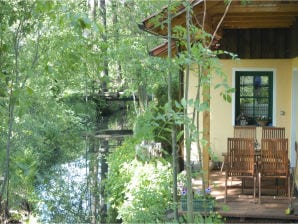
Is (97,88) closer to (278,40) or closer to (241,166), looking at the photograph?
(278,40)

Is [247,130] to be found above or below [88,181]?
above

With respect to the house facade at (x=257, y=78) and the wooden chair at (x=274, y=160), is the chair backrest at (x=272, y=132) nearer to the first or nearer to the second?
the house facade at (x=257, y=78)

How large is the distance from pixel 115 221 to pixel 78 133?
407 inches

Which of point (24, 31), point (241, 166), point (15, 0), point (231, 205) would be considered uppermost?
point (15, 0)

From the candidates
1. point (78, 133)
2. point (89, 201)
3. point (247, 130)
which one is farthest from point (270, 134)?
point (78, 133)

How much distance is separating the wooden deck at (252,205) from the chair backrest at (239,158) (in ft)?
1.13

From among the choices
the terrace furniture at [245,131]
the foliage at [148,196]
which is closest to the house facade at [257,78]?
the terrace furniture at [245,131]

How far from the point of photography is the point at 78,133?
768 inches

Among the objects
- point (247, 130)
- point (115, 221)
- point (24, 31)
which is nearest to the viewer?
point (24, 31)

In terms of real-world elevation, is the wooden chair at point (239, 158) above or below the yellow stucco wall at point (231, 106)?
below

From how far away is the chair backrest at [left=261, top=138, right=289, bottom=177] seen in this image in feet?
21.5

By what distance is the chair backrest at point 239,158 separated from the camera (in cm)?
664

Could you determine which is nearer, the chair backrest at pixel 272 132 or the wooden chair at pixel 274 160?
the wooden chair at pixel 274 160

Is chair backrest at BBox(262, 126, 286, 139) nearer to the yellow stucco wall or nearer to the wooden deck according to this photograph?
the wooden deck
